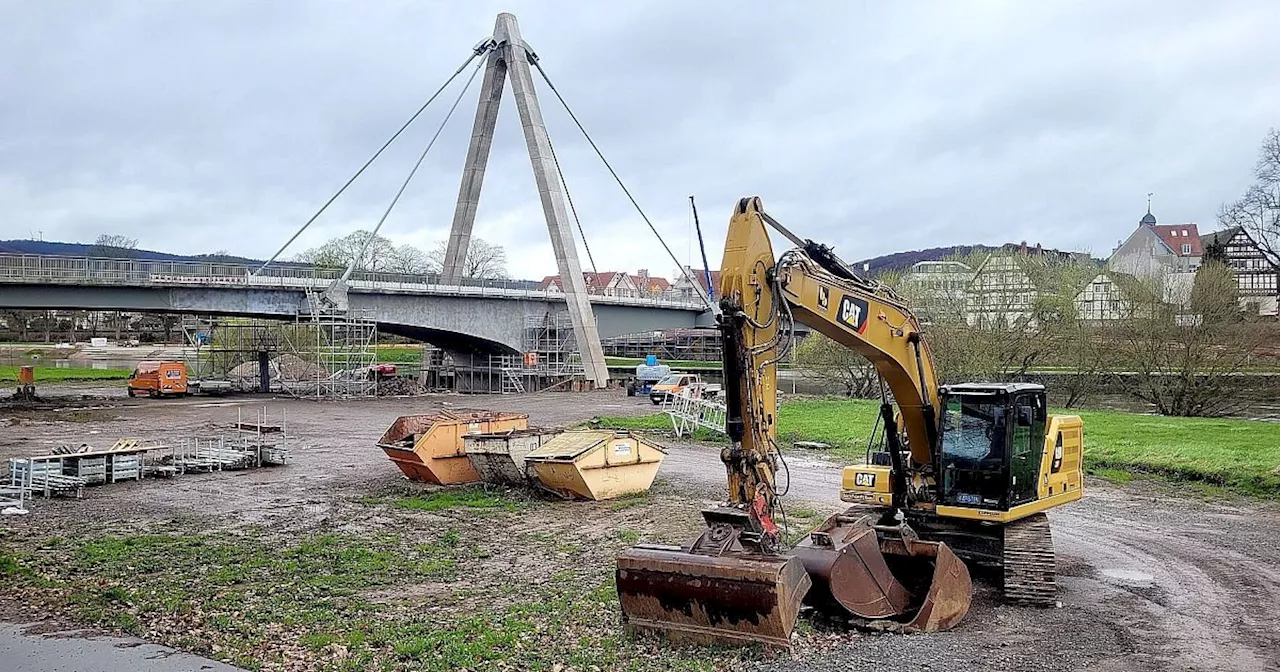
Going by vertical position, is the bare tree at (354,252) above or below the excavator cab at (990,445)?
above

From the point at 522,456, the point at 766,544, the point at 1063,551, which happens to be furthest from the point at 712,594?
the point at 522,456

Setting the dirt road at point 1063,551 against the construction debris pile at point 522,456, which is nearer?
the dirt road at point 1063,551

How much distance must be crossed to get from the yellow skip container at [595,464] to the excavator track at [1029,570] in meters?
8.04

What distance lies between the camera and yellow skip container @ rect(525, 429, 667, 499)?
56.2ft

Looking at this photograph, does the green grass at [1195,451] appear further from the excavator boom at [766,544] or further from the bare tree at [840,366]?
the bare tree at [840,366]

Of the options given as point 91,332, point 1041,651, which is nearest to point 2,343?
point 91,332

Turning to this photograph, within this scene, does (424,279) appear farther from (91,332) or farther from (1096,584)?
(91,332)

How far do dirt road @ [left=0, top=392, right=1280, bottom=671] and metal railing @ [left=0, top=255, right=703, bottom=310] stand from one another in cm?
1087

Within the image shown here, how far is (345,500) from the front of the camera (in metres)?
18.1

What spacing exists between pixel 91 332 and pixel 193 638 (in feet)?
331

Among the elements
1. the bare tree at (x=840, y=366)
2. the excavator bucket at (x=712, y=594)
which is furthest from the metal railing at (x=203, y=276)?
the excavator bucket at (x=712, y=594)

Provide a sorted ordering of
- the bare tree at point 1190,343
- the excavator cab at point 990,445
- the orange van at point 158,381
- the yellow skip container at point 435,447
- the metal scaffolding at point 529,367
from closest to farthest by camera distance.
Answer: the excavator cab at point 990,445 < the yellow skip container at point 435,447 < the bare tree at point 1190,343 < the orange van at point 158,381 < the metal scaffolding at point 529,367

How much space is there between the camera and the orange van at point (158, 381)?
4703 cm

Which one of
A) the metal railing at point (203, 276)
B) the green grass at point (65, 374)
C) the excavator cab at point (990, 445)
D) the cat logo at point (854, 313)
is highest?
the metal railing at point (203, 276)
